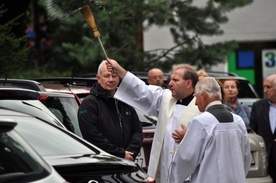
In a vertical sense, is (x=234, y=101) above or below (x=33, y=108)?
below

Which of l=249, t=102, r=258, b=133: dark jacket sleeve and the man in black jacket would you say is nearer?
the man in black jacket

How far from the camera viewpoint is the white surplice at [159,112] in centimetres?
806

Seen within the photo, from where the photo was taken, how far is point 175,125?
8117 mm

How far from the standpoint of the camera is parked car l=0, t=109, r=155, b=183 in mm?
5738

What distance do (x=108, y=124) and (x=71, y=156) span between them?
234 centimetres

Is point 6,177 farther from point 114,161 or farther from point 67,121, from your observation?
point 67,121

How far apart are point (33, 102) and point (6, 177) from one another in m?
2.72

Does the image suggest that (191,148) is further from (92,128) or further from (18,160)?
(18,160)

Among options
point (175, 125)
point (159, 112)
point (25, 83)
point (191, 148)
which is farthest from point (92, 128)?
point (191, 148)

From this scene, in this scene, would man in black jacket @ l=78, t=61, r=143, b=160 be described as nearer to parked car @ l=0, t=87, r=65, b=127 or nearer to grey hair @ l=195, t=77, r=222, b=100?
parked car @ l=0, t=87, r=65, b=127

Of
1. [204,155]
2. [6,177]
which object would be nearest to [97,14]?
[204,155]

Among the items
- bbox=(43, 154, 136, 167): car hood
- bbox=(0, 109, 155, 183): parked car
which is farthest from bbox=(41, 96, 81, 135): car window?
bbox=(43, 154, 136, 167): car hood

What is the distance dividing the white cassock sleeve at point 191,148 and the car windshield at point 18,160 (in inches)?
93.7

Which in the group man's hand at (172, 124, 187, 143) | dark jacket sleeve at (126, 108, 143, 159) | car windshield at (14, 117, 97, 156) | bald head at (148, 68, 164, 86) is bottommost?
dark jacket sleeve at (126, 108, 143, 159)
